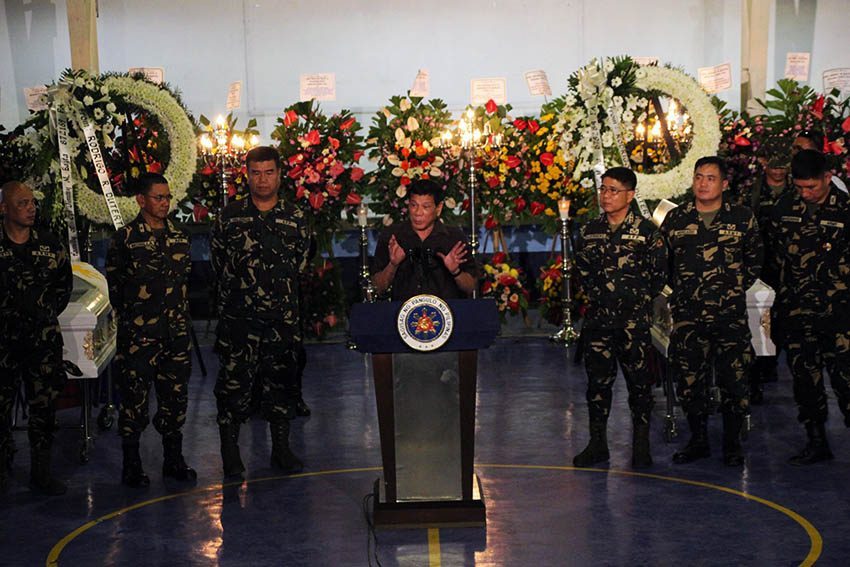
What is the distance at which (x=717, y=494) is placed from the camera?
237 inches

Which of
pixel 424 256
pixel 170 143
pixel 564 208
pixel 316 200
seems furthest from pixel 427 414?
pixel 316 200

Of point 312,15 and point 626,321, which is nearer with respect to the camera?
point 626,321

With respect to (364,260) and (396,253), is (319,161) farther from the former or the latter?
(396,253)

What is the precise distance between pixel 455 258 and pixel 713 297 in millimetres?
1439

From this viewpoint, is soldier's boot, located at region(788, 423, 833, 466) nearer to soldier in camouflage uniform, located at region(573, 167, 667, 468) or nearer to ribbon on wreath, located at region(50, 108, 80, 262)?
soldier in camouflage uniform, located at region(573, 167, 667, 468)

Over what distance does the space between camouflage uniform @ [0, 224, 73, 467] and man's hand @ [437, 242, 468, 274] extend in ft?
6.49

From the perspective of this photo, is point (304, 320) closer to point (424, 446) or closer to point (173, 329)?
point (173, 329)

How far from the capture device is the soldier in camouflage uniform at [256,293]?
20.7ft

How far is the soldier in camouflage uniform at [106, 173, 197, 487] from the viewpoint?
6.30 metres

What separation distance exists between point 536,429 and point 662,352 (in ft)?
2.78

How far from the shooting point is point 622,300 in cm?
636

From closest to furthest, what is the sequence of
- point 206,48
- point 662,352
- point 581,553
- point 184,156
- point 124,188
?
point 581,553, point 662,352, point 184,156, point 124,188, point 206,48

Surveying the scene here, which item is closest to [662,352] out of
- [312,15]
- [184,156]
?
[184,156]

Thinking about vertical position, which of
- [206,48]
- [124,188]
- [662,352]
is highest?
[206,48]
